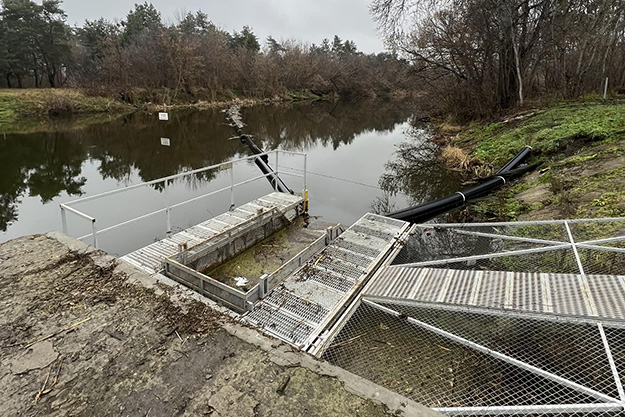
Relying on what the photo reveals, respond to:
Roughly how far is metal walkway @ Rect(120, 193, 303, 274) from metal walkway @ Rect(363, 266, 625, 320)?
2746mm

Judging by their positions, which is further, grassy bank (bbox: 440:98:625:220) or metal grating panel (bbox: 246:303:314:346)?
grassy bank (bbox: 440:98:625:220)

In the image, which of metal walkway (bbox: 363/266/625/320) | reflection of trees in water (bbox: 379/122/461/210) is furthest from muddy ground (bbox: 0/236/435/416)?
reflection of trees in water (bbox: 379/122/461/210)

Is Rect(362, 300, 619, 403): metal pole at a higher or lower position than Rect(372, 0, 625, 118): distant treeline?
lower

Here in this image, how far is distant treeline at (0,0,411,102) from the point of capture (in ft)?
102

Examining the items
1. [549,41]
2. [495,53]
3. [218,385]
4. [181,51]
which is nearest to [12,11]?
[181,51]

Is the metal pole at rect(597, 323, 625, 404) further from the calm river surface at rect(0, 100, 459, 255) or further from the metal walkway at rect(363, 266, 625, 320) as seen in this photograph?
the calm river surface at rect(0, 100, 459, 255)

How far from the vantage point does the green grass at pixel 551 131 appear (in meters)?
9.63

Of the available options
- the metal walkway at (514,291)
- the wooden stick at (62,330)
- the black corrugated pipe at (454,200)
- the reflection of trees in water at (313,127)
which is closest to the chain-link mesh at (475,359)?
the metal walkway at (514,291)

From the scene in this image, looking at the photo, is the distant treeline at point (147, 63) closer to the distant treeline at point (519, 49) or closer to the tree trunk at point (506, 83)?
the distant treeline at point (519, 49)

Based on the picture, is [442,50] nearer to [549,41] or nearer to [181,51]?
[549,41]

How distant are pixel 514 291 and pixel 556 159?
26.4 ft

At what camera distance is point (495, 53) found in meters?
16.5

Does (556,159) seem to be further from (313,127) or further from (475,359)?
A: (313,127)

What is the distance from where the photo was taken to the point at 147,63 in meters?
32.4
